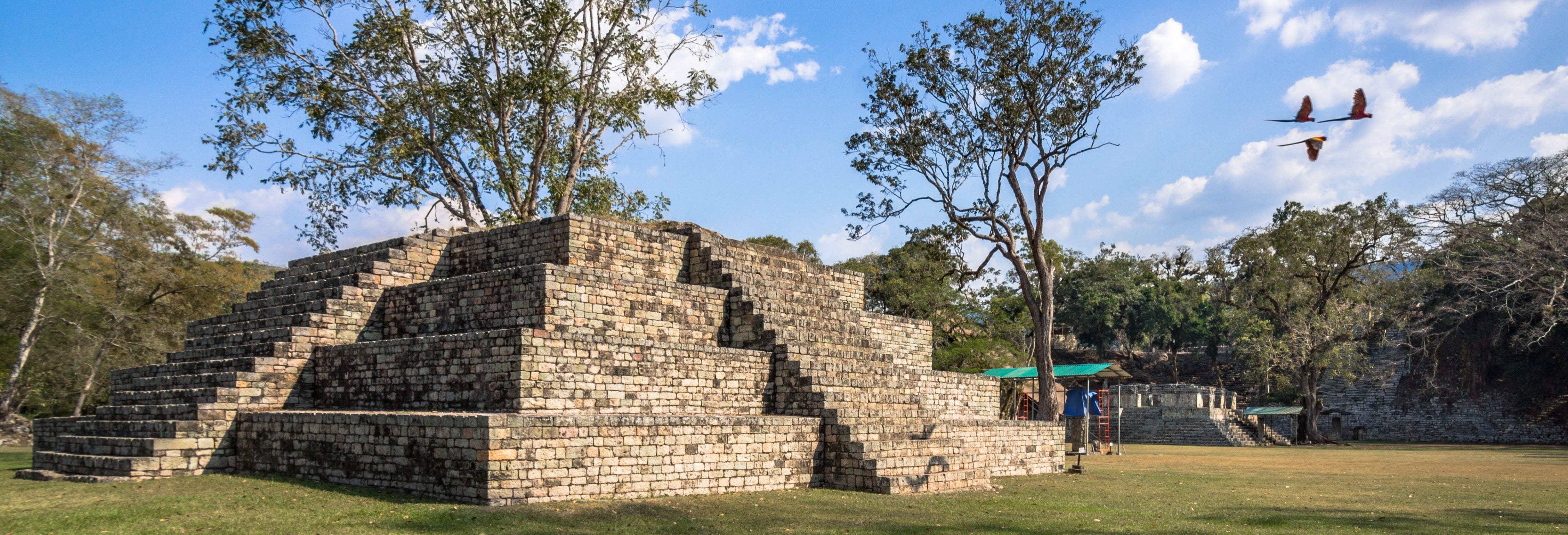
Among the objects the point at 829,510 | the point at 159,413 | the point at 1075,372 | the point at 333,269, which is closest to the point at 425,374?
the point at 159,413

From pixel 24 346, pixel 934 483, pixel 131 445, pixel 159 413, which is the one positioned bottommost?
pixel 934 483

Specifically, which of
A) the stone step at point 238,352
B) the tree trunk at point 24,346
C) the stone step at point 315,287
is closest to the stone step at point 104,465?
the stone step at point 238,352

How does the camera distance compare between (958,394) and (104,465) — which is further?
(958,394)

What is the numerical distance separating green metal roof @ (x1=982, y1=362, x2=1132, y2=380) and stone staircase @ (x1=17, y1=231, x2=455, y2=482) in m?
14.4

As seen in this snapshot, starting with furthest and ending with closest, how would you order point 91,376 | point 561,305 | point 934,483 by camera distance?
point 91,376, point 561,305, point 934,483

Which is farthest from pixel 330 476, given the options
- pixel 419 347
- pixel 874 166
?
pixel 874 166

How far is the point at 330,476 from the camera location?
11125 mm

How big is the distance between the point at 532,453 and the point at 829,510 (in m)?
3.07

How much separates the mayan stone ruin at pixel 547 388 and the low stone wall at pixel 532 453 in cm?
2

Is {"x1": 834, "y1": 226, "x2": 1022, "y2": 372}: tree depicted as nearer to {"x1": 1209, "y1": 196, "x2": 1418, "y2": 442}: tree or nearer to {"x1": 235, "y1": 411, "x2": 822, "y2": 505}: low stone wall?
{"x1": 1209, "y1": 196, "x2": 1418, "y2": 442}: tree

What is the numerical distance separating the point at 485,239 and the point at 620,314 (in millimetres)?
3647

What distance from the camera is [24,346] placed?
22.4 m

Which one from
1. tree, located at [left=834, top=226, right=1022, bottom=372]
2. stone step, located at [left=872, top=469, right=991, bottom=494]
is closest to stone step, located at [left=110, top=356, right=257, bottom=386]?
stone step, located at [left=872, top=469, right=991, bottom=494]

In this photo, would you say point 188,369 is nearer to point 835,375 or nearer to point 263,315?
point 263,315
